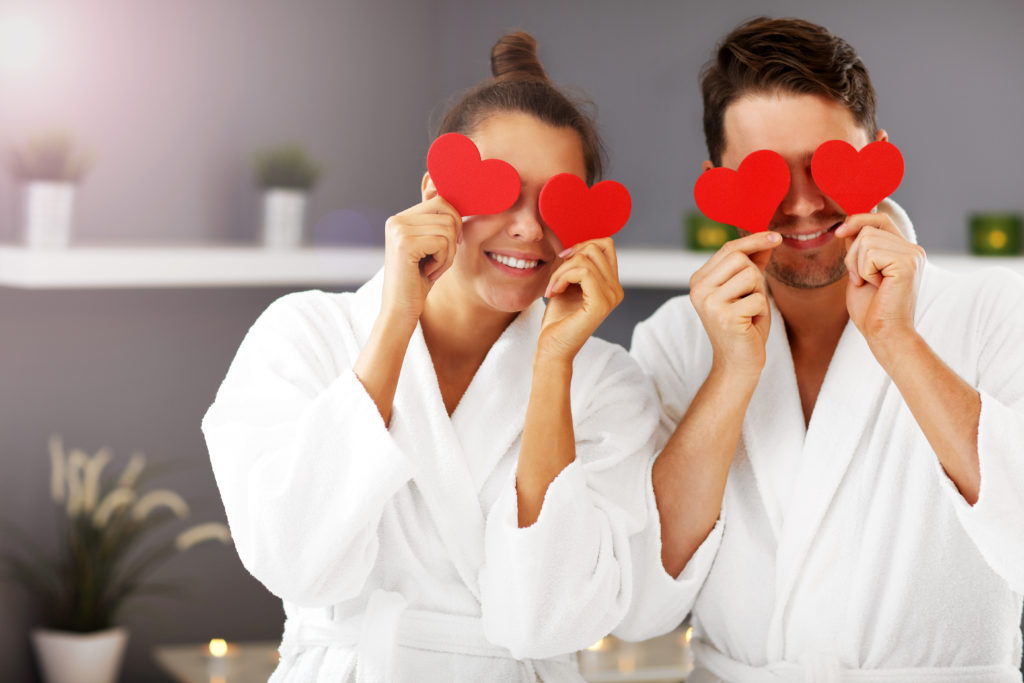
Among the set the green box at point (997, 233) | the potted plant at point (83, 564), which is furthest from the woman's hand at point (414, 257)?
the green box at point (997, 233)

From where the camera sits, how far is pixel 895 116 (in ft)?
11.0

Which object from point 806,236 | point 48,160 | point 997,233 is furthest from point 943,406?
point 48,160

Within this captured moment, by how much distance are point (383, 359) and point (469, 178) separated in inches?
10.9

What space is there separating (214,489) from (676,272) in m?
1.64

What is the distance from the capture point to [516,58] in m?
1.59

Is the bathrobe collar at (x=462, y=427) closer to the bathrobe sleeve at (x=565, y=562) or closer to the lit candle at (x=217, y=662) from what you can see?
the bathrobe sleeve at (x=565, y=562)

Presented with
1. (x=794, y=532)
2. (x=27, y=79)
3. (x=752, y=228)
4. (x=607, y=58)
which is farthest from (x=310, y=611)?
(x=607, y=58)

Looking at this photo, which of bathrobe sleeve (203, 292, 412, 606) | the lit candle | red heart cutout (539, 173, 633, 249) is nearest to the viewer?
bathrobe sleeve (203, 292, 412, 606)

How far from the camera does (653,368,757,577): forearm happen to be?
1.46m

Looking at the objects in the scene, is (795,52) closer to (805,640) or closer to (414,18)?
(805,640)

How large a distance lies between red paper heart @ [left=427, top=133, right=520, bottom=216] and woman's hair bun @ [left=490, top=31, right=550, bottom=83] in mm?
208

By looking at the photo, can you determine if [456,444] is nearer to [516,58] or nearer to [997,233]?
[516,58]

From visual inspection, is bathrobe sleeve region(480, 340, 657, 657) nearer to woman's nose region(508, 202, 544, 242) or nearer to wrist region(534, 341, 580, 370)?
wrist region(534, 341, 580, 370)

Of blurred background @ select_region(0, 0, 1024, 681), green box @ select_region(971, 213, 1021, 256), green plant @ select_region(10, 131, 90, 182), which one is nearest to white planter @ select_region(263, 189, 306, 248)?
blurred background @ select_region(0, 0, 1024, 681)
